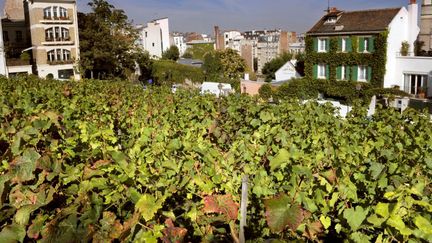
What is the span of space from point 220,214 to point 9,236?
4.69ft

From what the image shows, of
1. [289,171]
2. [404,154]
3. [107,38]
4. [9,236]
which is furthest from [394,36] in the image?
[9,236]

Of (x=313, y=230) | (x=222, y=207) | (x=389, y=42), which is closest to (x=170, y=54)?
(x=389, y=42)

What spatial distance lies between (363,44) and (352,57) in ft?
4.00

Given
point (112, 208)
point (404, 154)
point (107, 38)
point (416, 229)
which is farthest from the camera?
point (107, 38)

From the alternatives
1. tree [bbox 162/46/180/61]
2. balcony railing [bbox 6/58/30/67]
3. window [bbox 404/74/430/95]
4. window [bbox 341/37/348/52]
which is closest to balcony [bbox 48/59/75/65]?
balcony railing [bbox 6/58/30/67]

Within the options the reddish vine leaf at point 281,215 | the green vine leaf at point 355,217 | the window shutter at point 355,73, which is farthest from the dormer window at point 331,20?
the reddish vine leaf at point 281,215

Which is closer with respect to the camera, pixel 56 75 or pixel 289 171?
pixel 289 171

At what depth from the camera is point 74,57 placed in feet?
138

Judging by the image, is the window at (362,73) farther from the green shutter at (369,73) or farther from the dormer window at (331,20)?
the dormer window at (331,20)

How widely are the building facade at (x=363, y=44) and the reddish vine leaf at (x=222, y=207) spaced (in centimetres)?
2996

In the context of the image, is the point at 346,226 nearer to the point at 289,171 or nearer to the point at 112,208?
the point at 289,171

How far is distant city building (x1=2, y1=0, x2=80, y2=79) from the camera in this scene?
40.3m

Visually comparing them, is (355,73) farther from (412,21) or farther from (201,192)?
(201,192)

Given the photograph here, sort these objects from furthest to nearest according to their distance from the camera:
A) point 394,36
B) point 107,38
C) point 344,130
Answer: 1. point 107,38
2. point 394,36
3. point 344,130
